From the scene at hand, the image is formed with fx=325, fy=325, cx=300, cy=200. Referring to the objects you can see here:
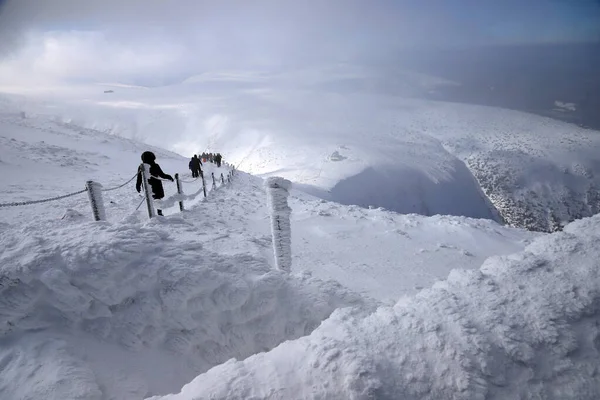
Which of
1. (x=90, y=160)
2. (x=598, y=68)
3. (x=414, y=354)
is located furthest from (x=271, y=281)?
(x=598, y=68)

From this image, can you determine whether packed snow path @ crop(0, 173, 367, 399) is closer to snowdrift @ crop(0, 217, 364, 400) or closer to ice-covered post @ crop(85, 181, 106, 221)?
snowdrift @ crop(0, 217, 364, 400)

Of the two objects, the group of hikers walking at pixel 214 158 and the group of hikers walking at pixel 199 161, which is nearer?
the group of hikers walking at pixel 199 161

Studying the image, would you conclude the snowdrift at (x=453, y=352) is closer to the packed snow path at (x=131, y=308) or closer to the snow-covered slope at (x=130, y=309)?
the snow-covered slope at (x=130, y=309)

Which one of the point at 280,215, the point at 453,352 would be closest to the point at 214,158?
the point at 280,215

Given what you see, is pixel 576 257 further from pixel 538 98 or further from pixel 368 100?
pixel 538 98

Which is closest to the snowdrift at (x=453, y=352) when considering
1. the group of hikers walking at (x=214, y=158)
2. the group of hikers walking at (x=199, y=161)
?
the group of hikers walking at (x=199, y=161)

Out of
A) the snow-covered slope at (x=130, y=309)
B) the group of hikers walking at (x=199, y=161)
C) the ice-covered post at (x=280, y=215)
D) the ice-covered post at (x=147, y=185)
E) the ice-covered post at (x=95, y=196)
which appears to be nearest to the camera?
the snow-covered slope at (x=130, y=309)
